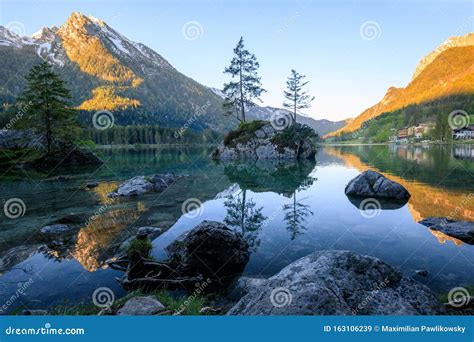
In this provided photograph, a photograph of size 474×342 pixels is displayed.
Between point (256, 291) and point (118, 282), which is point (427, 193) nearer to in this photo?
point (256, 291)

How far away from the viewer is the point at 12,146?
43031 mm

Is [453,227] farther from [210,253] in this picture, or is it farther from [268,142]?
[268,142]

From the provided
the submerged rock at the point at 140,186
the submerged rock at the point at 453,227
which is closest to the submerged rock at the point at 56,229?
the submerged rock at the point at 140,186

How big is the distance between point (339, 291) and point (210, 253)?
4885mm

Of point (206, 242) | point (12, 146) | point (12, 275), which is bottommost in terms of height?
point (12, 275)

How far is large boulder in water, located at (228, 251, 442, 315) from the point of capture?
4582 millimetres

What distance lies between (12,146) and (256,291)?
52.1 meters

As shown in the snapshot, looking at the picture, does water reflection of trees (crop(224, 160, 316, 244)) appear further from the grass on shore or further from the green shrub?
the green shrub

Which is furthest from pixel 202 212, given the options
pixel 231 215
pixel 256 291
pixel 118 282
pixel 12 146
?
pixel 12 146

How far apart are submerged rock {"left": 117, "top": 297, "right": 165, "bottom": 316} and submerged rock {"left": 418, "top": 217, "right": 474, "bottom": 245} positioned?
10.8 m

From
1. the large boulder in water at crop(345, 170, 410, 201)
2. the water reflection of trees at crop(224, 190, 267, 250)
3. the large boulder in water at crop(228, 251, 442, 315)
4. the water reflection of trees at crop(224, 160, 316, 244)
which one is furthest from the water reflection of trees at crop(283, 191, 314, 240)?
the large boulder in water at crop(228, 251, 442, 315)

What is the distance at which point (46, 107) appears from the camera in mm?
40469

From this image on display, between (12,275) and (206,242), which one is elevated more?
(206,242)
